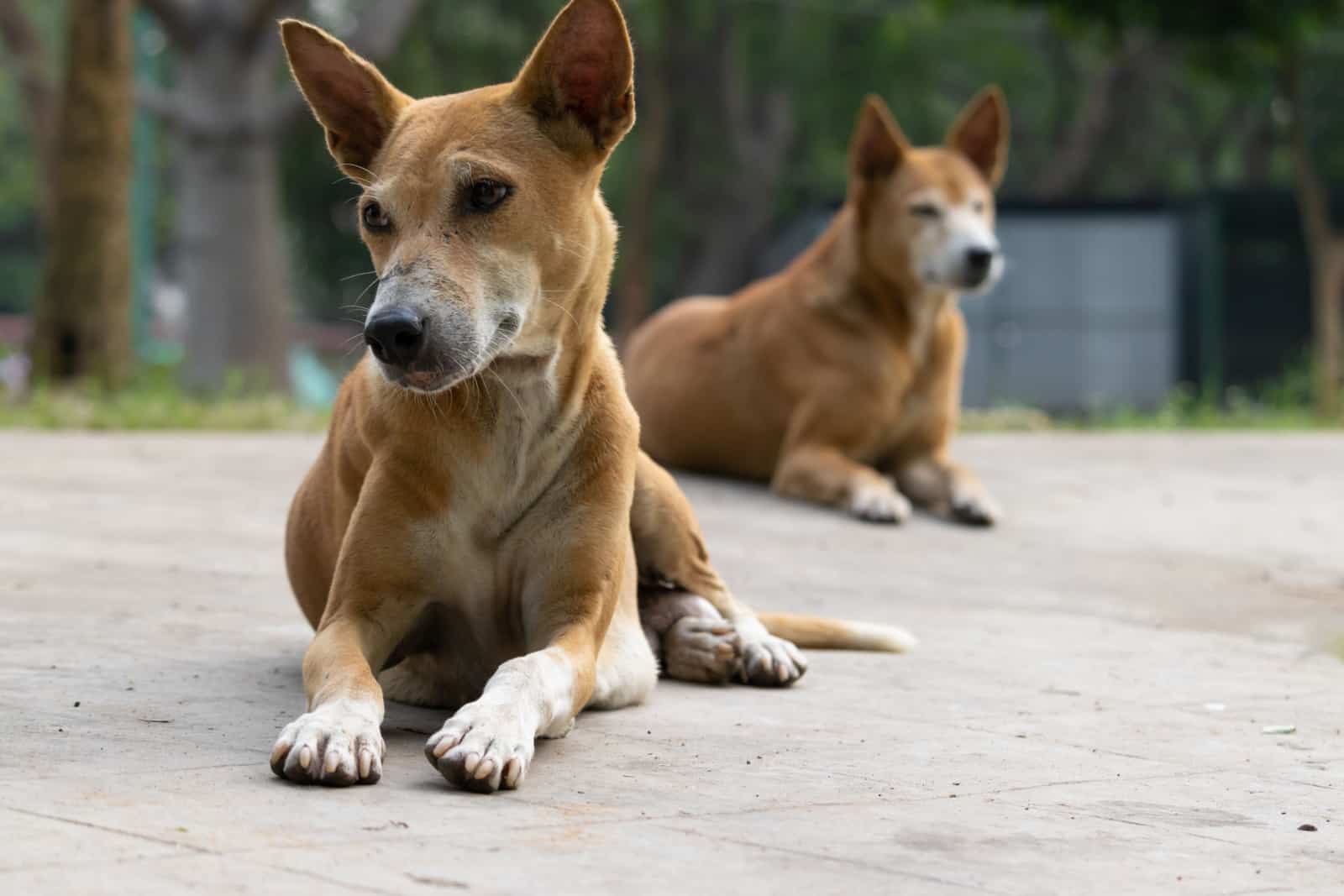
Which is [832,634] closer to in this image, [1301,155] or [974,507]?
[974,507]

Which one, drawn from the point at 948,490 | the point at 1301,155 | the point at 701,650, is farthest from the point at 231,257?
the point at 701,650

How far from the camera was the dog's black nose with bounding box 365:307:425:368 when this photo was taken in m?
4.02

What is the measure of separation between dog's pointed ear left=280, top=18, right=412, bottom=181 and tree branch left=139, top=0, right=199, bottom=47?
14902mm

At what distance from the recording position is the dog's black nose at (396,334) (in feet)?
13.2

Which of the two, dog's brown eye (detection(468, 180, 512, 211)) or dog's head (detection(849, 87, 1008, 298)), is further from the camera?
dog's head (detection(849, 87, 1008, 298))

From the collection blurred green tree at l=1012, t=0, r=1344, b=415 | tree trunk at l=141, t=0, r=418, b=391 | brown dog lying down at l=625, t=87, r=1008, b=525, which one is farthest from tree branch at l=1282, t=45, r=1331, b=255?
brown dog lying down at l=625, t=87, r=1008, b=525

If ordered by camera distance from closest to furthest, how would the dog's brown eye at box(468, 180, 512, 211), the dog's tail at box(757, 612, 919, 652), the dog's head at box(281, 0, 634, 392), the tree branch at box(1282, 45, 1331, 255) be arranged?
1. the dog's head at box(281, 0, 634, 392)
2. the dog's brown eye at box(468, 180, 512, 211)
3. the dog's tail at box(757, 612, 919, 652)
4. the tree branch at box(1282, 45, 1331, 255)

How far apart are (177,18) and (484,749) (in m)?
16.5

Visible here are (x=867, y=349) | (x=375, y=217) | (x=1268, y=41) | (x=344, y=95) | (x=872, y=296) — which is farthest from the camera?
(x=1268, y=41)

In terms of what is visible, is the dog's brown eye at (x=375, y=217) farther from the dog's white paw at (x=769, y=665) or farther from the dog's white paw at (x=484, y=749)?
the dog's white paw at (x=769, y=665)

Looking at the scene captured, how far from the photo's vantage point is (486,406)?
454 centimetres

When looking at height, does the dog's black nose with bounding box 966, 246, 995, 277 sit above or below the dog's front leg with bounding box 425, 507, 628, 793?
above

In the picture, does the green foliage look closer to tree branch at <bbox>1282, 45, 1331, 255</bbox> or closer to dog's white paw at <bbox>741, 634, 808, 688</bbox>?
tree branch at <bbox>1282, 45, 1331, 255</bbox>

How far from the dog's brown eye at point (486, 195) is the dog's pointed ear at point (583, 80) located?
305mm
